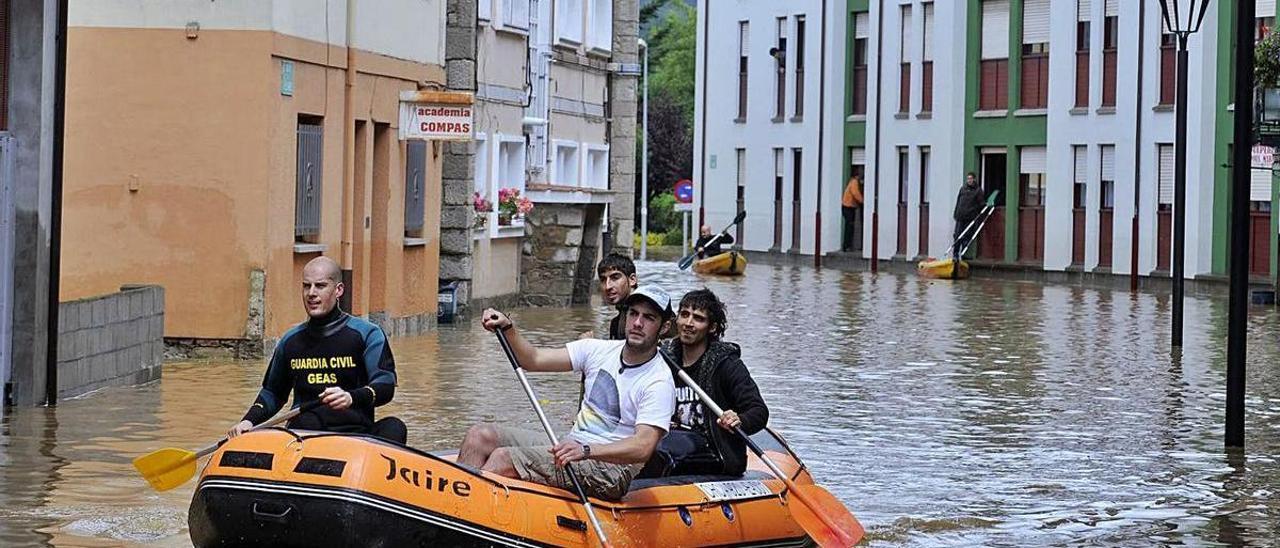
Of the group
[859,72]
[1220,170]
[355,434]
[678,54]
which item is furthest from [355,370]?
[678,54]

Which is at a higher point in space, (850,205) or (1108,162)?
(1108,162)

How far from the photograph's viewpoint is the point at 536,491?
37.9 feet

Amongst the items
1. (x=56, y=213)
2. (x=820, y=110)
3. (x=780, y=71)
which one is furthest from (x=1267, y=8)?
(x=56, y=213)

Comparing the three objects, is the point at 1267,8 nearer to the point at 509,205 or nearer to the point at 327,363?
the point at 509,205

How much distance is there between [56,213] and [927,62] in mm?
39290

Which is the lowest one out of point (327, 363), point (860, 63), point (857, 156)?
point (327, 363)

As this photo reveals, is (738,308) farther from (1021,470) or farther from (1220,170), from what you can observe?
(1021,470)

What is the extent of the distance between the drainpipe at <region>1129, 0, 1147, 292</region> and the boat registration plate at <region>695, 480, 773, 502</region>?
33.4 metres

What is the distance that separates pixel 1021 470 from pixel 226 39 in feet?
34.0

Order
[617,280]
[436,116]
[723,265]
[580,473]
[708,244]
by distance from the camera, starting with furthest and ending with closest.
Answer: [708,244] < [723,265] < [436,116] < [617,280] < [580,473]

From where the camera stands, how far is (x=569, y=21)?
40.2 meters

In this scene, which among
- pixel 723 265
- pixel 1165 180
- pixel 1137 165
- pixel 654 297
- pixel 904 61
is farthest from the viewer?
pixel 904 61

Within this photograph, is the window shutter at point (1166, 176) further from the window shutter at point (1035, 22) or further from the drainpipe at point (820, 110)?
the drainpipe at point (820, 110)

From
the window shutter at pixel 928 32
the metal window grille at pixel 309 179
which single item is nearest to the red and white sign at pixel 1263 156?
the metal window grille at pixel 309 179
